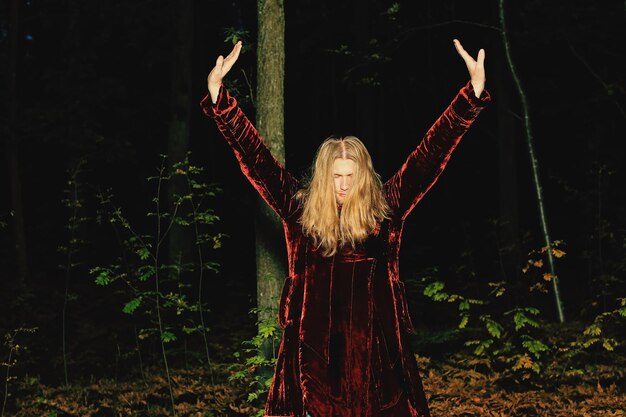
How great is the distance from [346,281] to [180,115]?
10319 mm

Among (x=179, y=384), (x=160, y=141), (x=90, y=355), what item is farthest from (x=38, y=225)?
(x=179, y=384)

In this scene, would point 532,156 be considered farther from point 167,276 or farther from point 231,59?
point 167,276

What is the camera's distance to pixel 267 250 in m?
5.94

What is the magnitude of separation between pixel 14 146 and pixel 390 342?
13613mm

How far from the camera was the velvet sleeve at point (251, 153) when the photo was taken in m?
3.44

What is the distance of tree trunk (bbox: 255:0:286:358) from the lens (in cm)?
578

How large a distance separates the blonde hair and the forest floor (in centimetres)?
Result: 296

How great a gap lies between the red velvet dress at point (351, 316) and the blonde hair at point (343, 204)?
0.08m

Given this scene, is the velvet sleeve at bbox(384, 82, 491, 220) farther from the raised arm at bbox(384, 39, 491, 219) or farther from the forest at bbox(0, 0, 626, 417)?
the forest at bbox(0, 0, 626, 417)

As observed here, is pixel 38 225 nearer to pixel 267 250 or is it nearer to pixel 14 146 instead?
pixel 14 146

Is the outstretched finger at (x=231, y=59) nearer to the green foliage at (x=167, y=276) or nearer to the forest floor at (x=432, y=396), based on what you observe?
the green foliage at (x=167, y=276)

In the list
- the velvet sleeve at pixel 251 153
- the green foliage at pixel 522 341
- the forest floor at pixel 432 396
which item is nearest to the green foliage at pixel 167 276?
the forest floor at pixel 432 396

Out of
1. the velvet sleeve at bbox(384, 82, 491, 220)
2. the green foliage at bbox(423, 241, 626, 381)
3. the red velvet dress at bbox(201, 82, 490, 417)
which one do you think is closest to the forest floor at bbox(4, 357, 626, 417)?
the green foliage at bbox(423, 241, 626, 381)

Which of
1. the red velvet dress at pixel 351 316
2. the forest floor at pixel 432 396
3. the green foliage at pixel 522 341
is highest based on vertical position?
the red velvet dress at pixel 351 316
